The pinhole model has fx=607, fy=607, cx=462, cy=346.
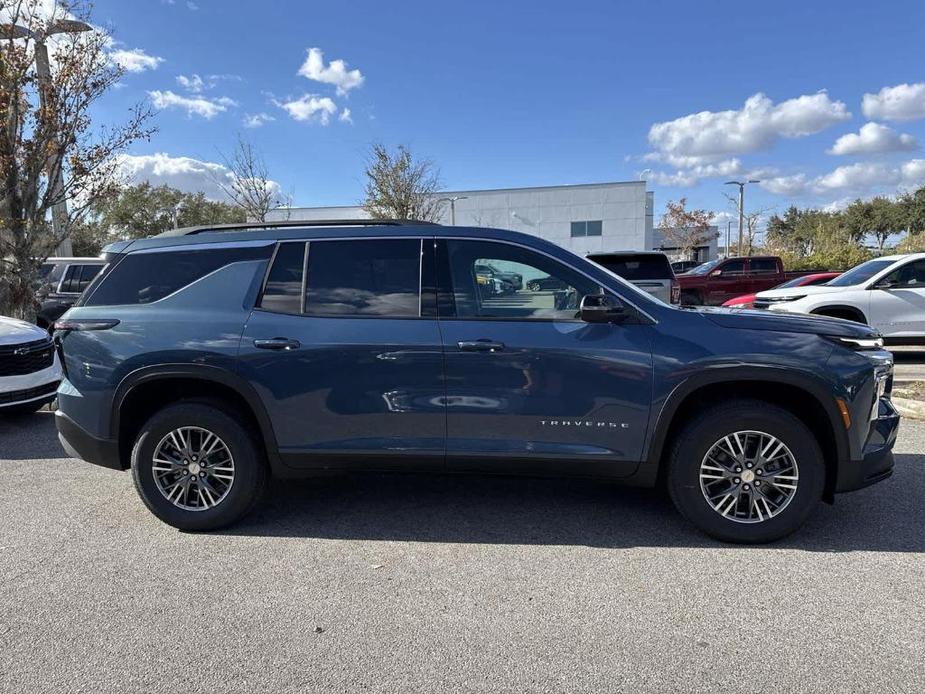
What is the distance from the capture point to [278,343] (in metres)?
3.70

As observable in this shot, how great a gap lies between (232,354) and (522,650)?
7.78ft

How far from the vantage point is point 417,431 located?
368cm

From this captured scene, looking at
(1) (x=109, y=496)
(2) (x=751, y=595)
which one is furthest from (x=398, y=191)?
(2) (x=751, y=595)

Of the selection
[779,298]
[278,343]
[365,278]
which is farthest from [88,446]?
[779,298]

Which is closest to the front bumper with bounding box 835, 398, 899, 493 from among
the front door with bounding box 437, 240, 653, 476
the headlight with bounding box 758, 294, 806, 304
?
the front door with bounding box 437, 240, 653, 476

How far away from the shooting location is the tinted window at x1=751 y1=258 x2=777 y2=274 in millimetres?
17875

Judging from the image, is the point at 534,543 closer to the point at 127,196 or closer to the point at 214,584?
the point at 214,584

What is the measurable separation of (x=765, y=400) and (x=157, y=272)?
3914mm

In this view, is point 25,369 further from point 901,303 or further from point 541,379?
point 901,303

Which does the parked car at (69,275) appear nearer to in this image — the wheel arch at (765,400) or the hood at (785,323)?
the wheel arch at (765,400)

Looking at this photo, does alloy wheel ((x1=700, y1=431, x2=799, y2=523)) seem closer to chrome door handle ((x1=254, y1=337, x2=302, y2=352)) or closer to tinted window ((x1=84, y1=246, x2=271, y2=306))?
chrome door handle ((x1=254, y1=337, x2=302, y2=352))

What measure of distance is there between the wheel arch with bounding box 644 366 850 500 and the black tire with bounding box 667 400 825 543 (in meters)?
0.09

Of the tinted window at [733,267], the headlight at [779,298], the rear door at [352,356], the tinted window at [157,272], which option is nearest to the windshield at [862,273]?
the headlight at [779,298]

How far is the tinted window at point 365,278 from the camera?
3750 millimetres
